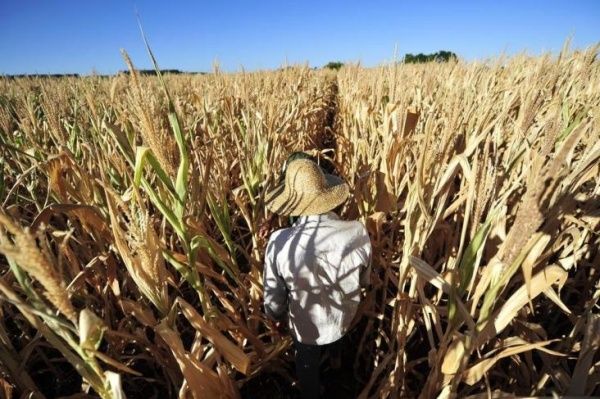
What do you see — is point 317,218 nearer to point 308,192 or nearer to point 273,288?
point 308,192

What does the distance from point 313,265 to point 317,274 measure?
6cm

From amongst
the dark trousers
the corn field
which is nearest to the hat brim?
the corn field

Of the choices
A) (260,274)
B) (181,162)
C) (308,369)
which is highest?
(181,162)

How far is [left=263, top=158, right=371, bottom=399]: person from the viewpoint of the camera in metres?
1.20

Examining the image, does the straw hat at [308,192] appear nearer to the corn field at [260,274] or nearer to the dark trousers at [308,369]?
the corn field at [260,274]

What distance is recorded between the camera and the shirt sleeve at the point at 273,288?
1237 millimetres

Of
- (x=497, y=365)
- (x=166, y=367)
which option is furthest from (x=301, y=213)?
(x=497, y=365)

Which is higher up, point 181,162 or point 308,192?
point 181,162

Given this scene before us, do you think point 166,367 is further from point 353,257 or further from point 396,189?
point 396,189

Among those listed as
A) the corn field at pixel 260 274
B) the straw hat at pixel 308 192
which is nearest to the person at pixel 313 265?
the straw hat at pixel 308 192

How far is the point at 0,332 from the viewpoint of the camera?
0.92m

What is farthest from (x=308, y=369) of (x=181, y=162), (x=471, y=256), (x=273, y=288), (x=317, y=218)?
(x=181, y=162)

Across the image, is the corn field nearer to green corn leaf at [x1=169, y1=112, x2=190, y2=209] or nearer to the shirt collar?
green corn leaf at [x1=169, y1=112, x2=190, y2=209]

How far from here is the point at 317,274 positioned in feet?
4.10
